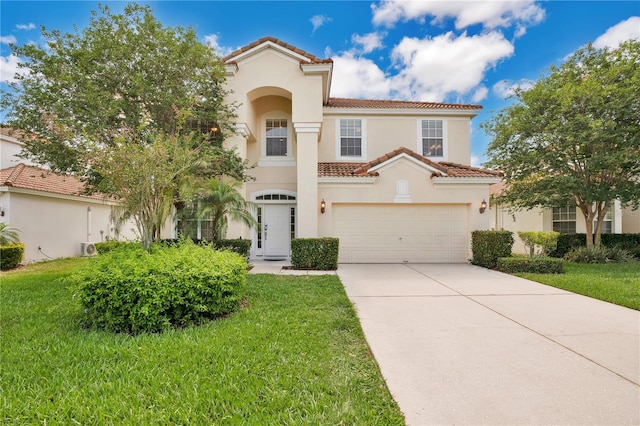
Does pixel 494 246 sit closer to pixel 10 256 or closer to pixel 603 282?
pixel 603 282

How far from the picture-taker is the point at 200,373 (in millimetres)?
3078

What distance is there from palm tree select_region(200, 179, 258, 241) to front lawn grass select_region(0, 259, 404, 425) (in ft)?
15.9

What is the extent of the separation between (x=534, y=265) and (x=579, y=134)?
17.0ft

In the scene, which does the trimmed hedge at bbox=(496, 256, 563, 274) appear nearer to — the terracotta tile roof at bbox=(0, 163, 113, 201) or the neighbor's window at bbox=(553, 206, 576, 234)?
the neighbor's window at bbox=(553, 206, 576, 234)

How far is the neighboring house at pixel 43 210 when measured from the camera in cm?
1209

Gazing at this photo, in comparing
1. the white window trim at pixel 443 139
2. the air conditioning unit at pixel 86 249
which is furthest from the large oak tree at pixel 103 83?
the white window trim at pixel 443 139

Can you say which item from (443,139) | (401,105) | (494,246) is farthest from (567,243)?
(401,105)

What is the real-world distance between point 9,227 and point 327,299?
44.9 ft

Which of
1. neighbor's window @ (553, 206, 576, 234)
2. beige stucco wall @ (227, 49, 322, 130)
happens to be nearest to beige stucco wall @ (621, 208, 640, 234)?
neighbor's window @ (553, 206, 576, 234)

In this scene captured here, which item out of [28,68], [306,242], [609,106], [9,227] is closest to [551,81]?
[609,106]

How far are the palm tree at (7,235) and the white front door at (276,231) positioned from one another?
9438 mm

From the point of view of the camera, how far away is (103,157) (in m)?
5.53

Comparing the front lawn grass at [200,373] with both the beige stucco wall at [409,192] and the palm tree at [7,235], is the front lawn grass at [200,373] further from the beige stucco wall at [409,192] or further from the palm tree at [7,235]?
the palm tree at [7,235]

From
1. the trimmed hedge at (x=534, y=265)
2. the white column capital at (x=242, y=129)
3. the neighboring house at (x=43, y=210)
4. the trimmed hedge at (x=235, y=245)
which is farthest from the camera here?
the neighboring house at (x=43, y=210)
